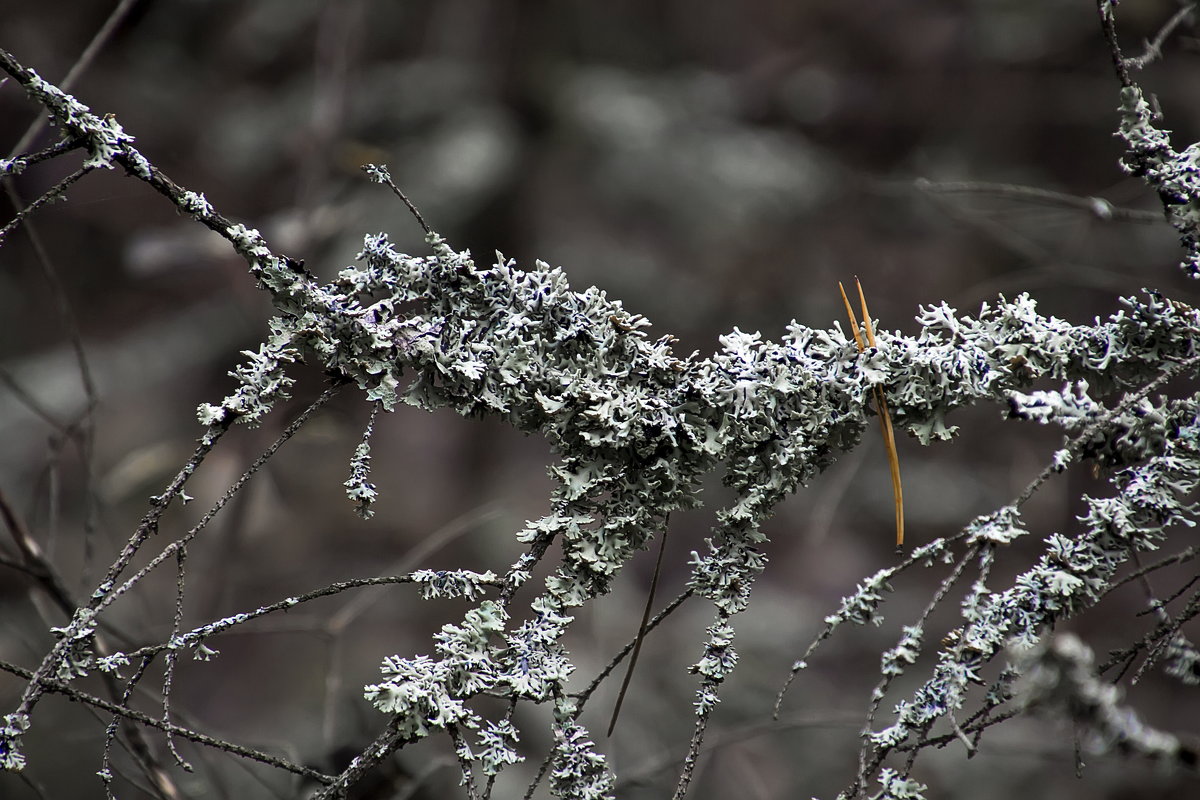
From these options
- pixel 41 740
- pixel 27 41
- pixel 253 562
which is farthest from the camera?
pixel 253 562

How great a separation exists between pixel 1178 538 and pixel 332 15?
1685 mm

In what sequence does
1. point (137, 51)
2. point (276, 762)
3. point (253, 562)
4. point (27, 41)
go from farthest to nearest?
point (137, 51) → point (253, 562) → point (27, 41) → point (276, 762)

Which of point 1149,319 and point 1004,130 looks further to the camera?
point 1004,130

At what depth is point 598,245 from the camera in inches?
59.4

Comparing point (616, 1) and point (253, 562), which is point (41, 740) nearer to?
→ point (253, 562)

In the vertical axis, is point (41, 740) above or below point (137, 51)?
below

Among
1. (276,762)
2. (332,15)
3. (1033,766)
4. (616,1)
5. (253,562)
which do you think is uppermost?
(616,1)

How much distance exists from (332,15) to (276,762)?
1486 millimetres

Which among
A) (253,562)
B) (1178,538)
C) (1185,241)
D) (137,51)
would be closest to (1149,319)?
(1185,241)

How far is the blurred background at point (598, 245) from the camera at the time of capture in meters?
1.31

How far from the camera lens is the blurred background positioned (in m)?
1.31

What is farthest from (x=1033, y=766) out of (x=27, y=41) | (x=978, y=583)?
(x=27, y=41)

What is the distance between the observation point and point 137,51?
1475 millimetres

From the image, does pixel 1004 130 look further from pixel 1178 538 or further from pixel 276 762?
pixel 276 762
